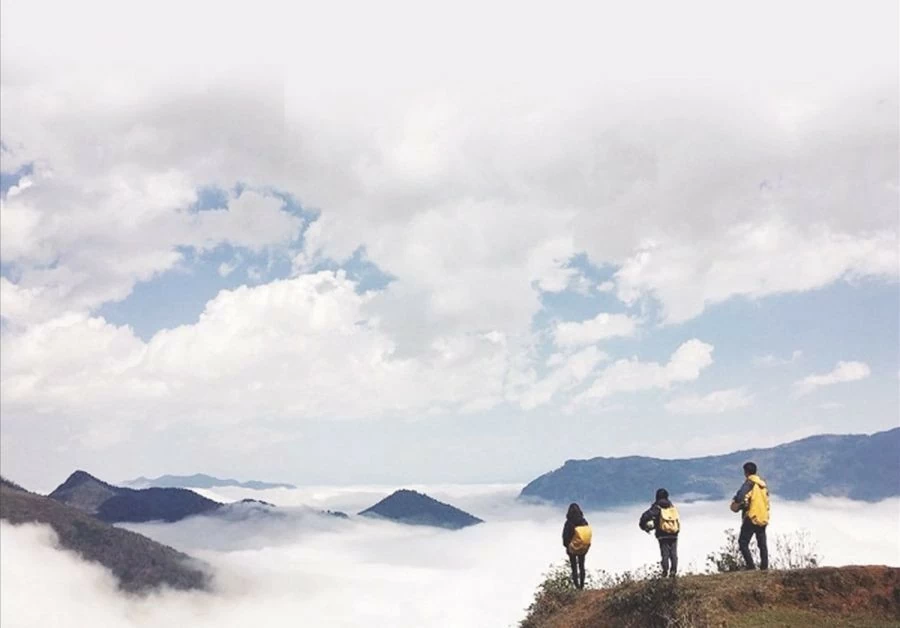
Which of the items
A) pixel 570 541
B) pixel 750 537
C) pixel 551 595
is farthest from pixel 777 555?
pixel 551 595

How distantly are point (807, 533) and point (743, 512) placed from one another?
7.35 m

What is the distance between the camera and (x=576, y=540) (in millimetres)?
24281

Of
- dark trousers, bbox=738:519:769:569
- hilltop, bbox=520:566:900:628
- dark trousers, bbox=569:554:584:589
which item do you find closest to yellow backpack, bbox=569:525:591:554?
dark trousers, bbox=569:554:584:589

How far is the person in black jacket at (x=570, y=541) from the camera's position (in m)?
24.5

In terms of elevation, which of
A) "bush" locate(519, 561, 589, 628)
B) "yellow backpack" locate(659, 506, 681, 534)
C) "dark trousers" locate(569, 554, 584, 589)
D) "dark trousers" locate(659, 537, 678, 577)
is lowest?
"bush" locate(519, 561, 589, 628)

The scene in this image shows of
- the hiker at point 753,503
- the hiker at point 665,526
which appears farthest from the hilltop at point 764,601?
the hiker at point 753,503

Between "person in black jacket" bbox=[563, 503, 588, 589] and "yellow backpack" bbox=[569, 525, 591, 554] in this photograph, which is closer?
"yellow backpack" bbox=[569, 525, 591, 554]

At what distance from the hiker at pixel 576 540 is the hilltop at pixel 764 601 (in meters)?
2.74

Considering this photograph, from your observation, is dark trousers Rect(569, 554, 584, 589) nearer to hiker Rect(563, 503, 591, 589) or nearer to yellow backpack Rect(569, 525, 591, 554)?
hiker Rect(563, 503, 591, 589)

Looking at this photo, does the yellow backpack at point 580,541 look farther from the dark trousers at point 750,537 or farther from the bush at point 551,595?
the dark trousers at point 750,537

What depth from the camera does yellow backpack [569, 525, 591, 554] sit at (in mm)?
24297

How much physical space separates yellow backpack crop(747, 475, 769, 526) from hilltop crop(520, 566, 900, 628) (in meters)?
1.54

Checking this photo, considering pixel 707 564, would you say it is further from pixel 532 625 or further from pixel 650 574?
pixel 532 625

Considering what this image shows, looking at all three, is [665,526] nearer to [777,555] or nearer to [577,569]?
[577,569]
